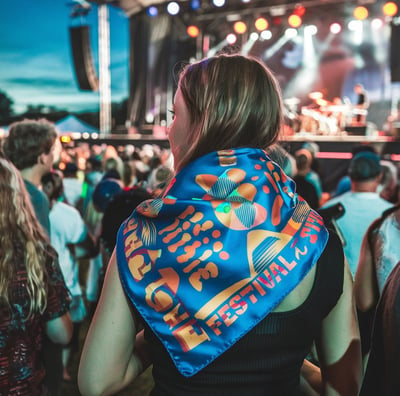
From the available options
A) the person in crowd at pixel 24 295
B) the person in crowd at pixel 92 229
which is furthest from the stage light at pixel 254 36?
the person in crowd at pixel 24 295

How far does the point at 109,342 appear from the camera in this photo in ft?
2.83

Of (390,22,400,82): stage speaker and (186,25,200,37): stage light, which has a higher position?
(186,25,200,37): stage light

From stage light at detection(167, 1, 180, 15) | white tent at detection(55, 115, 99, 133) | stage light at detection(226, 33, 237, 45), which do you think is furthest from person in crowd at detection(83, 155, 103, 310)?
white tent at detection(55, 115, 99, 133)

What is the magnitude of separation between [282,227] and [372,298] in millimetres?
1048

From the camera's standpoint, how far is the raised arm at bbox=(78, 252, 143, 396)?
862 millimetres

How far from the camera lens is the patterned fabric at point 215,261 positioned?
822mm

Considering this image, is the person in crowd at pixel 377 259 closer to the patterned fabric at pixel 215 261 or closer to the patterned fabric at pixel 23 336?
the patterned fabric at pixel 215 261

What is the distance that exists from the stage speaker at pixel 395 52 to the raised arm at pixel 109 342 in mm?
10027

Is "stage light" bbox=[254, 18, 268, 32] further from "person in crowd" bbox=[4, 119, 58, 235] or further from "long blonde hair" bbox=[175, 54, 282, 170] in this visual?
"long blonde hair" bbox=[175, 54, 282, 170]

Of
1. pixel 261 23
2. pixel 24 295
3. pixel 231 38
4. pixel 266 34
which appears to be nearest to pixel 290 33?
pixel 266 34

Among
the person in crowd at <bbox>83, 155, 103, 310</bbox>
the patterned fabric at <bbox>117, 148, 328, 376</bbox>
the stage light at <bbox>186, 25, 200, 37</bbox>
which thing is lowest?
the person in crowd at <bbox>83, 155, 103, 310</bbox>

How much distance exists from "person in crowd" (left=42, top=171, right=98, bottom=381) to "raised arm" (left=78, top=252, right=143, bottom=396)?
1.60m

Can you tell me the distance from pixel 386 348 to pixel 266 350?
229mm

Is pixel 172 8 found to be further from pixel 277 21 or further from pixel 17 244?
pixel 17 244
